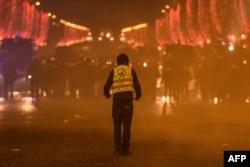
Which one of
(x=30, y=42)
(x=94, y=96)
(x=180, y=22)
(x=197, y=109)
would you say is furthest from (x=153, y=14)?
(x=197, y=109)

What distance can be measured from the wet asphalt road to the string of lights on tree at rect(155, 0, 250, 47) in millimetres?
16266

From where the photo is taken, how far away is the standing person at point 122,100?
576 inches

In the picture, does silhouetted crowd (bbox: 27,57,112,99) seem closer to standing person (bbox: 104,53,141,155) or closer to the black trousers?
standing person (bbox: 104,53,141,155)

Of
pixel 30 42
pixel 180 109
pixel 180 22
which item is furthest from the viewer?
pixel 180 22

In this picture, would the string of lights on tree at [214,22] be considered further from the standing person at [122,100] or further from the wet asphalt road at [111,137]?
the standing person at [122,100]

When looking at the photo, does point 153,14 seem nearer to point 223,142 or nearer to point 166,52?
point 166,52

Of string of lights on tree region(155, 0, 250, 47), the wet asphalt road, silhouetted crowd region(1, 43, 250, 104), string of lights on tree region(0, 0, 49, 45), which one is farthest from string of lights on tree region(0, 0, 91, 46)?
the wet asphalt road

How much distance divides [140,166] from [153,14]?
452ft

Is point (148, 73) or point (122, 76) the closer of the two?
point (122, 76)

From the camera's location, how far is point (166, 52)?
109ft

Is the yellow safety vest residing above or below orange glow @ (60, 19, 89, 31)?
below

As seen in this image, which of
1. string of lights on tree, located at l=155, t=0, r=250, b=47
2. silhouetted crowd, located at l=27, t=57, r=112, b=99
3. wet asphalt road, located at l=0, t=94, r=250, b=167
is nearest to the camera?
wet asphalt road, located at l=0, t=94, r=250, b=167

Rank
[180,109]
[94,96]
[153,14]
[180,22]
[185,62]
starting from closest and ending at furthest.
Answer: [180,109], [185,62], [94,96], [180,22], [153,14]

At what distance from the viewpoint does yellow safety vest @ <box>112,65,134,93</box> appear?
48.5 feet
